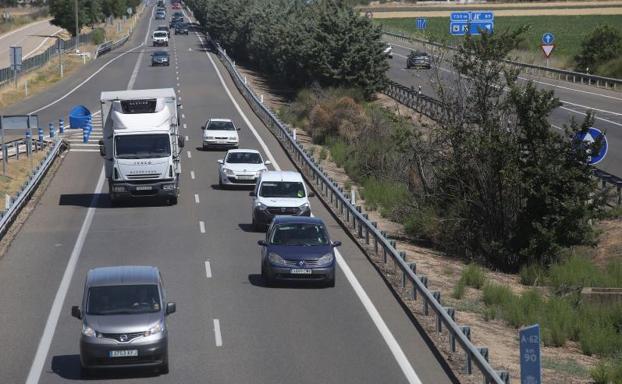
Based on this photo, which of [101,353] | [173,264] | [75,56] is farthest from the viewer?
[75,56]

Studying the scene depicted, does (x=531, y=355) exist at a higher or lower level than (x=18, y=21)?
higher

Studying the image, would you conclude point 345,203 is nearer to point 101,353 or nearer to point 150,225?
point 150,225

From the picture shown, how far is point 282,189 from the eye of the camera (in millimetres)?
32281

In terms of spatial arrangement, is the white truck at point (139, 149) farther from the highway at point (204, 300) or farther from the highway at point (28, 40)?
the highway at point (28, 40)

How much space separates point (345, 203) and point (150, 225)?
5.52 m

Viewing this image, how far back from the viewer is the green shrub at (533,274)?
27.3m

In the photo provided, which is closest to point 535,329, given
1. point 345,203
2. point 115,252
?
point 115,252

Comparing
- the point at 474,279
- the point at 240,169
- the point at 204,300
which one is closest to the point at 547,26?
the point at 240,169

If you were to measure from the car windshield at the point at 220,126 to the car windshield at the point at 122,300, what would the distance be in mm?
33284

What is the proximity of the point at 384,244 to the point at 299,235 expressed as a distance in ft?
6.85

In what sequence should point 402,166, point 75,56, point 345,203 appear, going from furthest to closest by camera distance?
point 75,56, point 402,166, point 345,203

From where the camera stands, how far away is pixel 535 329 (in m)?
12.7

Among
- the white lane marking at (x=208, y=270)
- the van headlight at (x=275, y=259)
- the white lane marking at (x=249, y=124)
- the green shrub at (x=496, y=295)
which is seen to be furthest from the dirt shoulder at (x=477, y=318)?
the white lane marking at (x=249, y=124)

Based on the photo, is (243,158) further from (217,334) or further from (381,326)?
(217,334)
